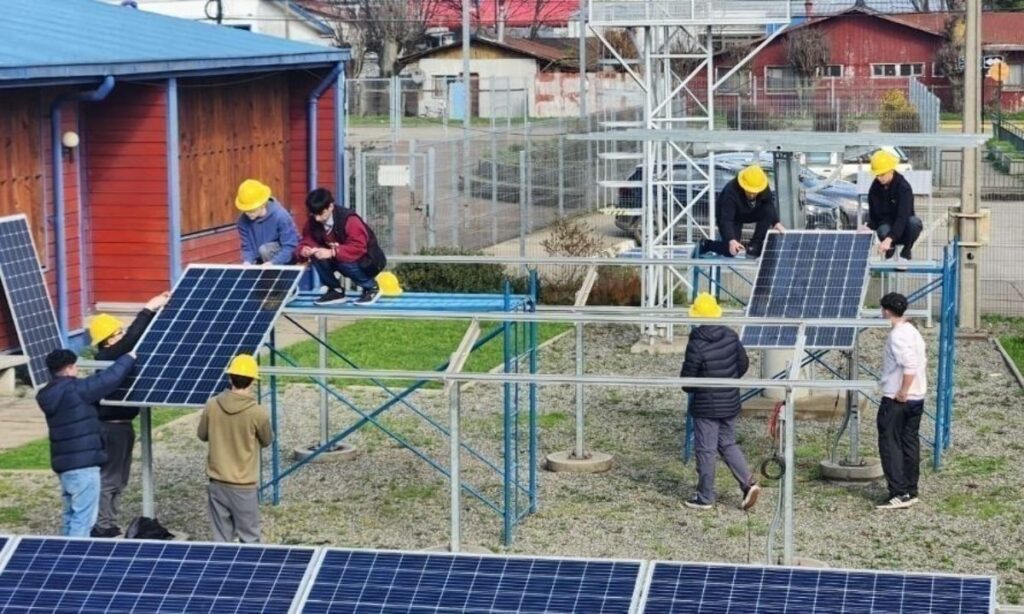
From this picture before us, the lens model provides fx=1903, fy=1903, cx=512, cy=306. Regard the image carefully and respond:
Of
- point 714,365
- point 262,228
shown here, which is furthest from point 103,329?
point 714,365

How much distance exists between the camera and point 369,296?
14055mm

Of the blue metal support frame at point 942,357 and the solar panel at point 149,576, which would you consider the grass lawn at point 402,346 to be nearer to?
the blue metal support frame at point 942,357

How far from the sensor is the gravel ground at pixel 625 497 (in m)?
13.7

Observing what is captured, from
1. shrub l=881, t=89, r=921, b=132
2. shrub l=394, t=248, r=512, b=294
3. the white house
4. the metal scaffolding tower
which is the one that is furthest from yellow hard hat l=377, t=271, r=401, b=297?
the white house

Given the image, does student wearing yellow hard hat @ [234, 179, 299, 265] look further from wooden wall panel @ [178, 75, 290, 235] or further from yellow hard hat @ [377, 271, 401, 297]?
wooden wall panel @ [178, 75, 290, 235]

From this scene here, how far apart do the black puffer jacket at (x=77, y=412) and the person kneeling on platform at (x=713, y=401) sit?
4377 millimetres

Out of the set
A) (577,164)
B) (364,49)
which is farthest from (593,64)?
(577,164)

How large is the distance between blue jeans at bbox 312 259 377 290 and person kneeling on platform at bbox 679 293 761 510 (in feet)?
7.96

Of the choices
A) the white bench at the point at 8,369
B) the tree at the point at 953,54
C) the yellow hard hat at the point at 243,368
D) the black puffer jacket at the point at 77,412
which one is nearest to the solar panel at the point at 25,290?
the white bench at the point at 8,369

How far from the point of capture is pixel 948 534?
14070mm

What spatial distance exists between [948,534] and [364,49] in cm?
5762

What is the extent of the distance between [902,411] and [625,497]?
229cm

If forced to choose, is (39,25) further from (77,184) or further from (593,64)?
A: (593,64)

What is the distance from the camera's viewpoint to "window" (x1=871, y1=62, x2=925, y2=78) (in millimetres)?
63094
